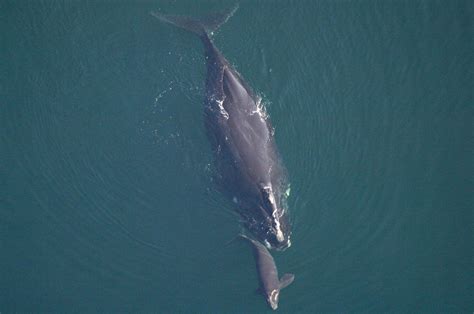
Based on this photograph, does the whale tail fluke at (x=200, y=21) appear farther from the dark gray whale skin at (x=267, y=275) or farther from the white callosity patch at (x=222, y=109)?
the dark gray whale skin at (x=267, y=275)

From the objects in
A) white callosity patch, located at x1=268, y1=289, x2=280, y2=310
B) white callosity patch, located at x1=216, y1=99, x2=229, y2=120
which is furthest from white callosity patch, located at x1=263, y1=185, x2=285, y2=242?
white callosity patch, located at x1=216, y1=99, x2=229, y2=120

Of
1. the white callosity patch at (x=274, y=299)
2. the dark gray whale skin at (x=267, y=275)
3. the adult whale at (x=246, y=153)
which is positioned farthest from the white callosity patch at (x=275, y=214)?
the white callosity patch at (x=274, y=299)

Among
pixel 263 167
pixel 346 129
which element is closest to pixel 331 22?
pixel 346 129

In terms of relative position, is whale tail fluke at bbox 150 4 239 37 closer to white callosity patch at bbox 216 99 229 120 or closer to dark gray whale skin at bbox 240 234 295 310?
white callosity patch at bbox 216 99 229 120

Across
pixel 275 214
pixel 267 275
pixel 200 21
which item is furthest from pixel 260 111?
pixel 267 275

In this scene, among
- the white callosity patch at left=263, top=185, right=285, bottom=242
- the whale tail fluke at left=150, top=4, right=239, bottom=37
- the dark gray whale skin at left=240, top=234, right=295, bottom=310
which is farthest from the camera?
the whale tail fluke at left=150, top=4, right=239, bottom=37

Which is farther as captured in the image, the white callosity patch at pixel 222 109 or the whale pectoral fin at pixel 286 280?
the whale pectoral fin at pixel 286 280

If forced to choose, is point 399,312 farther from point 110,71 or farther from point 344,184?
point 110,71
